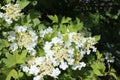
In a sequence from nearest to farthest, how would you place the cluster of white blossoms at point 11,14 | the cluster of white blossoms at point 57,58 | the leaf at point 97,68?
the cluster of white blossoms at point 57,58 < the cluster of white blossoms at point 11,14 < the leaf at point 97,68

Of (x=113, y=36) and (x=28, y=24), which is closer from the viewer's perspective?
(x=28, y=24)

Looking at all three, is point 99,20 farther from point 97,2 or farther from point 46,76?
point 46,76

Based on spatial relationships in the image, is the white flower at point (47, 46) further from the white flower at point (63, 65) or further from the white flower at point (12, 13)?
the white flower at point (12, 13)

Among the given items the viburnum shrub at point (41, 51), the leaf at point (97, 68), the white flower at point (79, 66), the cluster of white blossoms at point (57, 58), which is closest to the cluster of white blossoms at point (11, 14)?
the viburnum shrub at point (41, 51)

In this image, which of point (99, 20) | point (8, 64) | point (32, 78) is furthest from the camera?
point (99, 20)

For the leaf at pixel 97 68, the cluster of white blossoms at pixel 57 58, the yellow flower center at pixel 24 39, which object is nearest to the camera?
the cluster of white blossoms at pixel 57 58

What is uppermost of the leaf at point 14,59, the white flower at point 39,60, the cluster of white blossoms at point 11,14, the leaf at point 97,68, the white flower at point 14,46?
the cluster of white blossoms at point 11,14

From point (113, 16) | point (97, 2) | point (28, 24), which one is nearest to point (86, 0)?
point (97, 2)
